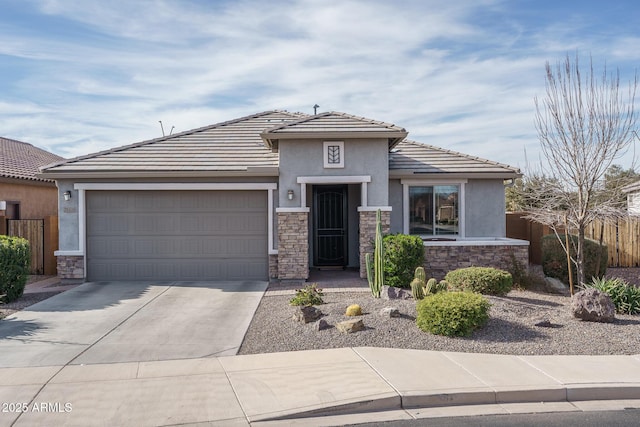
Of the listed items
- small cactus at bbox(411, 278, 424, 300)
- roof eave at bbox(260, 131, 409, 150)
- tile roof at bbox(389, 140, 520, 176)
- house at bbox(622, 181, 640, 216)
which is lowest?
small cactus at bbox(411, 278, 424, 300)

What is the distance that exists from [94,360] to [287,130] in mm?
7681

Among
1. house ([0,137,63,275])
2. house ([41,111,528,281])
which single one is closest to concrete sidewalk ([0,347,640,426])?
house ([41,111,528,281])

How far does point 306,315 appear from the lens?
927 centimetres

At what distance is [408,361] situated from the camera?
7.38m

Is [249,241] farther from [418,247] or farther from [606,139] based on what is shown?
[606,139]

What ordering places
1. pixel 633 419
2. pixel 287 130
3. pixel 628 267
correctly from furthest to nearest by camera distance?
1. pixel 628 267
2. pixel 287 130
3. pixel 633 419

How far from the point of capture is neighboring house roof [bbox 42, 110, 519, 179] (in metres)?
13.9

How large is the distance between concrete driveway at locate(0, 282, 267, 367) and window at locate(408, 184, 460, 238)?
16.5ft

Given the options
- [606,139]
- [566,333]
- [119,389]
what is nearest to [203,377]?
[119,389]

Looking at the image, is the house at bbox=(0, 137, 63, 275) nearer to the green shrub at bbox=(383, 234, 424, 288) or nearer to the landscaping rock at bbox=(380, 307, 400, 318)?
the green shrub at bbox=(383, 234, 424, 288)

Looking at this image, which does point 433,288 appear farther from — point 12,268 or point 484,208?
point 12,268

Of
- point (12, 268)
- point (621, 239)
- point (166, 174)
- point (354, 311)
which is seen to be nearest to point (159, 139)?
point (166, 174)

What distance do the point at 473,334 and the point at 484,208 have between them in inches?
315

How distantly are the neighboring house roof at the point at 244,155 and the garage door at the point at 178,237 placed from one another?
65 centimetres
